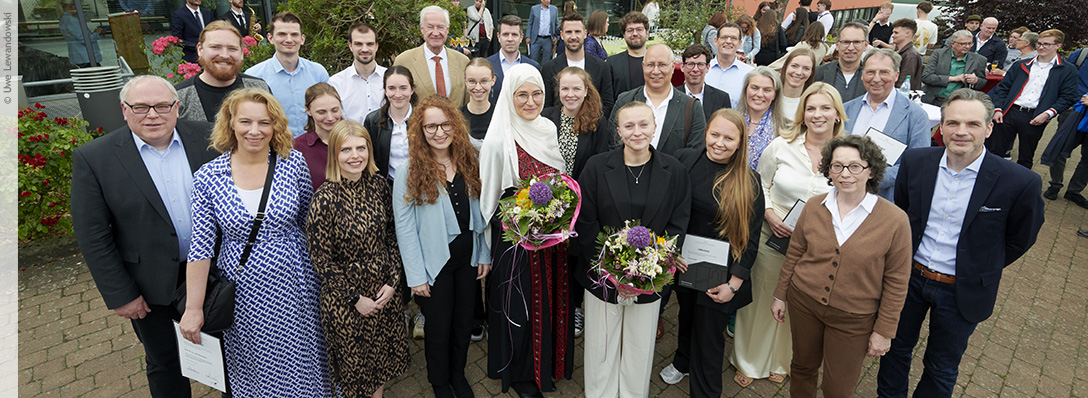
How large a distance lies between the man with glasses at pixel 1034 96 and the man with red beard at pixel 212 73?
386 inches

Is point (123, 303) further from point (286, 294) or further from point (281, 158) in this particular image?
point (281, 158)

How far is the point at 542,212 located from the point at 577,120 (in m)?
1.11

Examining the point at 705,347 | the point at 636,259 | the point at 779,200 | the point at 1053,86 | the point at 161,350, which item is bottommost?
the point at 705,347

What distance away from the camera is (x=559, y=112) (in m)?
4.04

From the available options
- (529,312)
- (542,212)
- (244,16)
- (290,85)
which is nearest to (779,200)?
(542,212)

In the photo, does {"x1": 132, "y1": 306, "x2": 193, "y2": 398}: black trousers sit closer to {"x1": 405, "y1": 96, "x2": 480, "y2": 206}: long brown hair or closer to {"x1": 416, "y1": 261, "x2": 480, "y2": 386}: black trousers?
{"x1": 416, "y1": 261, "x2": 480, "y2": 386}: black trousers

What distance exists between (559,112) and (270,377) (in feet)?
8.53

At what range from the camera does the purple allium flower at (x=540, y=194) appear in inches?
119

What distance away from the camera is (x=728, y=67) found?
5.82 meters

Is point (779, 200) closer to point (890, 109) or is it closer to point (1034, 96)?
point (890, 109)

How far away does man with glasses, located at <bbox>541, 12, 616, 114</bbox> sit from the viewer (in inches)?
227

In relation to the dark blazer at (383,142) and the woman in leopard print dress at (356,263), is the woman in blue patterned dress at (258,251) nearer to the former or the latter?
the woman in leopard print dress at (356,263)

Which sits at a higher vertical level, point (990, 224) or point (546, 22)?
point (546, 22)

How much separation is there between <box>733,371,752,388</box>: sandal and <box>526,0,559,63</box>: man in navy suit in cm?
792
